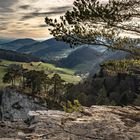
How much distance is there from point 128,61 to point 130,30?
3471mm

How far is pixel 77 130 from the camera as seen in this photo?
18.7 m

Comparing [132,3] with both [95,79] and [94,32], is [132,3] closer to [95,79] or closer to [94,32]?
[94,32]

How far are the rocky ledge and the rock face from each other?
406 feet

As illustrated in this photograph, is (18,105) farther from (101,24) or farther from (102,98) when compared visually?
(101,24)

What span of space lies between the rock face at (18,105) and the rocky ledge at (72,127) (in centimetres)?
12381

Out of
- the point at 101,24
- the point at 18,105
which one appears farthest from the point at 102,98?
the point at 101,24

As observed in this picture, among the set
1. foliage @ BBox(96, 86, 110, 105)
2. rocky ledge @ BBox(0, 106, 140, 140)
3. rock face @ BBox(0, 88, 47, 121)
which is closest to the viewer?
rocky ledge @ BBox(0, 106, 140, 140)

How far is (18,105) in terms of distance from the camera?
508 feet

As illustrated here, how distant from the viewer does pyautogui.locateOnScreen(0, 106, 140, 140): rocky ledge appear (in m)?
17.6

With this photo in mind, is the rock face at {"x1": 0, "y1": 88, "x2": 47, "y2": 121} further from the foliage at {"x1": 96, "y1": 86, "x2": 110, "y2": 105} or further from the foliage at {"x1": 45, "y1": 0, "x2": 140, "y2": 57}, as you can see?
the foliage at {"x1": 45, "y1": 0, "x2": 140, "y2": 57}

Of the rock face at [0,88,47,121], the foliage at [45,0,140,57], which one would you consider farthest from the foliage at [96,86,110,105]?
the foliage at [45,0,140,57]

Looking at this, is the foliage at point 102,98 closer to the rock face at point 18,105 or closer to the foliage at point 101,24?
the rock face at point 18,105

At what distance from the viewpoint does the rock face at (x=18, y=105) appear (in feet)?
486

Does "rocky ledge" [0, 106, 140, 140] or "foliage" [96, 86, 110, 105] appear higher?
"rocky ledge" [0, 106, 140, 140]
